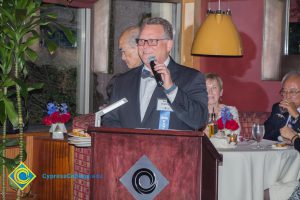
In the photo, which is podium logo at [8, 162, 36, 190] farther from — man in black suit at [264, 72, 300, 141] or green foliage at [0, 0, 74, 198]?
man in black suit at [264, 72, 300, 141]

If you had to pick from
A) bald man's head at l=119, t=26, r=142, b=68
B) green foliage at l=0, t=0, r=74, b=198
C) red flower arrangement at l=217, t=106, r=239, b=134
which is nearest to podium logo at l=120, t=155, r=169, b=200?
bald man's head at l=119, t=26, r=142, b=68

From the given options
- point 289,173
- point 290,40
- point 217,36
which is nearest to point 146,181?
point 289,173

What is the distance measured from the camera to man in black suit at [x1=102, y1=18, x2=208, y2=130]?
2.45m

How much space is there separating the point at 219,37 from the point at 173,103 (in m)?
2.48

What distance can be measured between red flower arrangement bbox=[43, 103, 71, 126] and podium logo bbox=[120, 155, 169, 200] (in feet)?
10.2

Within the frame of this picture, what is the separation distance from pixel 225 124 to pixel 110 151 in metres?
2.27

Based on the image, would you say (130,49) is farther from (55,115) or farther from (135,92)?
(55,115)

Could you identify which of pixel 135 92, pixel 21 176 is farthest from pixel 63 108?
pixel 135 92

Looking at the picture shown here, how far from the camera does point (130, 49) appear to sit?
367cm

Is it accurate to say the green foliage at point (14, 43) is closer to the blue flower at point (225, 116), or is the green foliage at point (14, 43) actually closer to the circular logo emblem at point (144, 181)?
the blue flower at point (225, 116)

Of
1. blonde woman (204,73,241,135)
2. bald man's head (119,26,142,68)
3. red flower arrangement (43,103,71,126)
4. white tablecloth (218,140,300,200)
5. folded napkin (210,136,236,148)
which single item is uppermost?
bald man's head (119,26,142,68)

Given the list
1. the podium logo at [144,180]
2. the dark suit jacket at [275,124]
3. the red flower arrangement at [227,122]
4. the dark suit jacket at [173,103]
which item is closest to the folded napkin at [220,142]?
the red flower arrangement at [227,122]

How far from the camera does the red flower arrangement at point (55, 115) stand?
5.33 meters

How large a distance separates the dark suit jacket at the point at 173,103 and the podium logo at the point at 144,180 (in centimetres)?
28
